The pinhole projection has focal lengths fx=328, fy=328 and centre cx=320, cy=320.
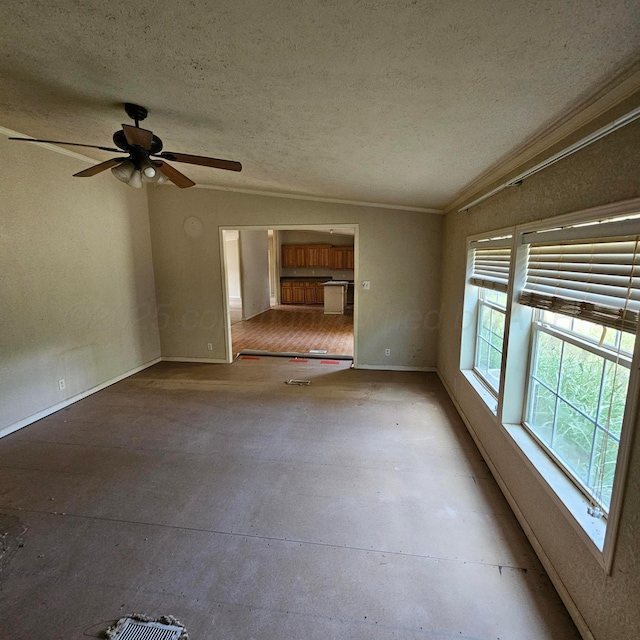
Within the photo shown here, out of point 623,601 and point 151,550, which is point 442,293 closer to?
point 623,601

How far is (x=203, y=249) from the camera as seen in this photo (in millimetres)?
4703

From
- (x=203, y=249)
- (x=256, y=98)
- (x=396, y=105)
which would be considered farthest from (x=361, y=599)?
(x=203, y=249)

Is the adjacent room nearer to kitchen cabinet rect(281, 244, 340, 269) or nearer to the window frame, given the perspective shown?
the window frame

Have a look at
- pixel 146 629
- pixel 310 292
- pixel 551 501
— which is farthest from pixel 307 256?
pixel 146 629

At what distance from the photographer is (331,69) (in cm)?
132

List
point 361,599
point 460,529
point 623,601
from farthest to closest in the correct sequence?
1. point 460,529
2. point 361,599
3. point 623,601

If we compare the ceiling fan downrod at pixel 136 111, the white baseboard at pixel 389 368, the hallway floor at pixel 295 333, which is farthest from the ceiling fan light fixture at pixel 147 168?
the hallway floor at pixel 295 333

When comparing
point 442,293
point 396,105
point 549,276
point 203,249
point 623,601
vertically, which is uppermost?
point 396,105

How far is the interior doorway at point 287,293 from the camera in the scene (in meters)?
5.60

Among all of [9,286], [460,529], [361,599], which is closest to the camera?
[361,599]

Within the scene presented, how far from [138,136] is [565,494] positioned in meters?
2.92

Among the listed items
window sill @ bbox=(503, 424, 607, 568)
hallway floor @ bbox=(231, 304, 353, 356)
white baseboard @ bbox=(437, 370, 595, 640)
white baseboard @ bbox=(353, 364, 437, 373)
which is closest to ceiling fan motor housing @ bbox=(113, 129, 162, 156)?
window sill @ bbox=(503, 424, 607, 568)

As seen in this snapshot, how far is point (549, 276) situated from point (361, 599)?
1.82 metres

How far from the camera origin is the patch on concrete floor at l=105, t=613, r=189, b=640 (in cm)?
132
